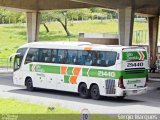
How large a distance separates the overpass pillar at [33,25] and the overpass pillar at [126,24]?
13.7 metres

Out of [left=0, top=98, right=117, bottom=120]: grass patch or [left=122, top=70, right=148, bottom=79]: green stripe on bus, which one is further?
[left=122, top=70, right=148, bottom=79]: green stripe on bus

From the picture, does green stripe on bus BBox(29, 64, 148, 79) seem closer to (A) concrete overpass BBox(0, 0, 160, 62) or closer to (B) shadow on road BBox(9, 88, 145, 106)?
(B) shadow on road BBox(9, 88, 145, 106)

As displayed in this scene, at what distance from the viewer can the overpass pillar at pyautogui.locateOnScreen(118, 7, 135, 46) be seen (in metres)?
43.0

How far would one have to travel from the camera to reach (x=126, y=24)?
43656 millimetres

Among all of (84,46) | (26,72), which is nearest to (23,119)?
(84,46)

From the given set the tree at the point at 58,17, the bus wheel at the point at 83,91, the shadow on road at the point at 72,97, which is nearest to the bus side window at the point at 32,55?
the shadow on road at the point at 72,97

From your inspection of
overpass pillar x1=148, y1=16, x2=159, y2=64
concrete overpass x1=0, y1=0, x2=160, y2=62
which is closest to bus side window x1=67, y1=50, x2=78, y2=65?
concrete overpass x1=0, y1=0, x2=160, y2=62

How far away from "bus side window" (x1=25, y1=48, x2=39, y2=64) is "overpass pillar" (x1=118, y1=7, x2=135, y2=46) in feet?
52.3

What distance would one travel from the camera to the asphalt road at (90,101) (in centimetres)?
2156

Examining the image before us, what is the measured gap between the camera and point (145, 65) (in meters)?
25.4

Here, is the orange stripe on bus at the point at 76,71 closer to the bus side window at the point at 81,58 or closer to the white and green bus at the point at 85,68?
the white and green bus at the point at 85,68

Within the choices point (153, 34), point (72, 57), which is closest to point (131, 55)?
point (72, 57)

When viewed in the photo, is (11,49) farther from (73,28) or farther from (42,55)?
(42,55)

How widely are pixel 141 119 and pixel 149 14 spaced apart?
4456 cm
